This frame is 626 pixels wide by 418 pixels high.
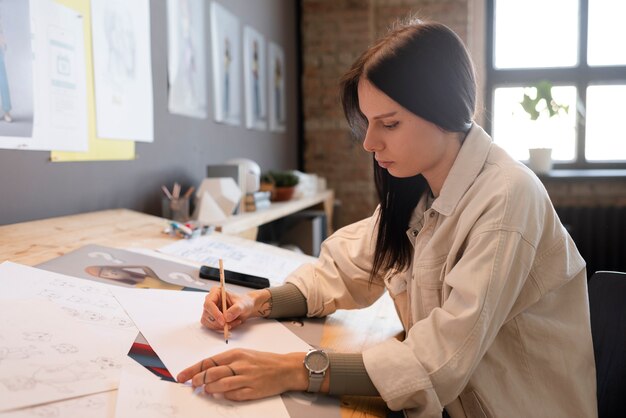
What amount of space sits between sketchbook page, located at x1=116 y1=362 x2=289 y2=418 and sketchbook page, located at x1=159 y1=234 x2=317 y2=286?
2.01 ft

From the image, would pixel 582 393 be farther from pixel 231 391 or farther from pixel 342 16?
pixel 342 16

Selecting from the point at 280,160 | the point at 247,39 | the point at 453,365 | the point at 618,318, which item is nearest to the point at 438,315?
the point at 453,365

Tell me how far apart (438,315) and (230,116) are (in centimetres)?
241

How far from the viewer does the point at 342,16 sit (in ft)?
14.1

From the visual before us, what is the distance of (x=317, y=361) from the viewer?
2.74 ft

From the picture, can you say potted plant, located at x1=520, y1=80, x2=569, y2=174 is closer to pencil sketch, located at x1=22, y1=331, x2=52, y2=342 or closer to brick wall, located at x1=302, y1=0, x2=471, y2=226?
brick wall, located at x1=302, y1=0, x2=471, y2=226

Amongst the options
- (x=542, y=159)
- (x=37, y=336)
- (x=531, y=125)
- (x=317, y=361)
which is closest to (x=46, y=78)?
(x=37, y=336)

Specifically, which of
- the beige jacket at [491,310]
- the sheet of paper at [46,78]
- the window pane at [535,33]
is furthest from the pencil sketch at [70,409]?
the window pane at [535,33]

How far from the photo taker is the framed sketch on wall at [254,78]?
11.0 feet

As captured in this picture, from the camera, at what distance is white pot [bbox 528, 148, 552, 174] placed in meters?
4.07

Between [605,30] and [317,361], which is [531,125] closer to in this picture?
[605,30]

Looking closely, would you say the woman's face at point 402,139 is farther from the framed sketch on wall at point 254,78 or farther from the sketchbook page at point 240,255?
the framed sketch on wall at point 254,78

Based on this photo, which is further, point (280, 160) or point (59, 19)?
point (280, 160)

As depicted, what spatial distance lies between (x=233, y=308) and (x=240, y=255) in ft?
1.86
